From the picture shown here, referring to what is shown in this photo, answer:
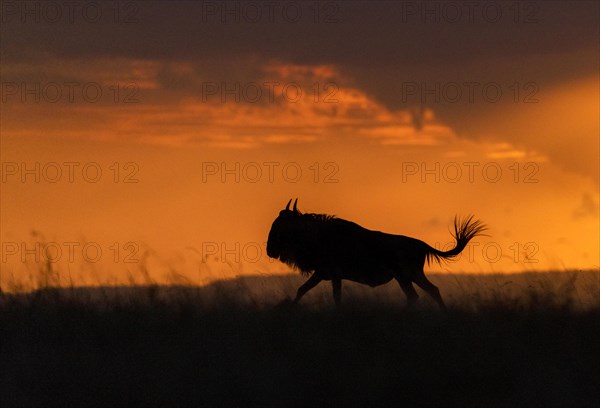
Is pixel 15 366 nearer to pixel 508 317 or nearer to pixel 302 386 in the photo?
pixel 302 386

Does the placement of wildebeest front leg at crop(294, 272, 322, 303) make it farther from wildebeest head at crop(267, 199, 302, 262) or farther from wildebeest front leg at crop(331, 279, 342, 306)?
wildebeest head at crop(267, 199, 302, 262)

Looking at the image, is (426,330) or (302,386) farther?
(426,330)

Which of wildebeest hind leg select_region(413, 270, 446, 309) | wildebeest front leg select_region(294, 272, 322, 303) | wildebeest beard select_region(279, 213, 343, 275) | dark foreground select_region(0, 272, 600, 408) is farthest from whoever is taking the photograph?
wildebeest beard select_region(279, 213, 343, 275)

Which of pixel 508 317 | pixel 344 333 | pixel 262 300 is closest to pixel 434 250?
Answer: pixel 262 300

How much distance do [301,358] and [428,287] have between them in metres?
5.99

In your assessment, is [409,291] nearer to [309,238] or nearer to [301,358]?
[309,238]

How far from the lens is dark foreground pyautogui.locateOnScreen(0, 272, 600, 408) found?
863 cm

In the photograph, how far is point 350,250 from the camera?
50.6 feet

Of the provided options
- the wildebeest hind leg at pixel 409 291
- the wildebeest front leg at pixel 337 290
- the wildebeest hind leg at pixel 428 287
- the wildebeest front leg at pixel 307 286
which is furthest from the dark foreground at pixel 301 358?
the wildebeest hind leg at pixel 409 291

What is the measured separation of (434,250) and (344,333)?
595 cm

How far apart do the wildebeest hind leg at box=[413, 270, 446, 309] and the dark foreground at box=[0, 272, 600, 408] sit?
3006 millimetres

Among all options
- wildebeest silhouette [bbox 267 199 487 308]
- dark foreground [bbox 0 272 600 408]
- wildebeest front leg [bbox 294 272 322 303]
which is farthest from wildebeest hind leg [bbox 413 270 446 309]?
dark foreground [bbox 0 272 600 408]

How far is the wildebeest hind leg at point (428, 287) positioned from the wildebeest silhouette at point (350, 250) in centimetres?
1

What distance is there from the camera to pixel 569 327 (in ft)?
34.9
